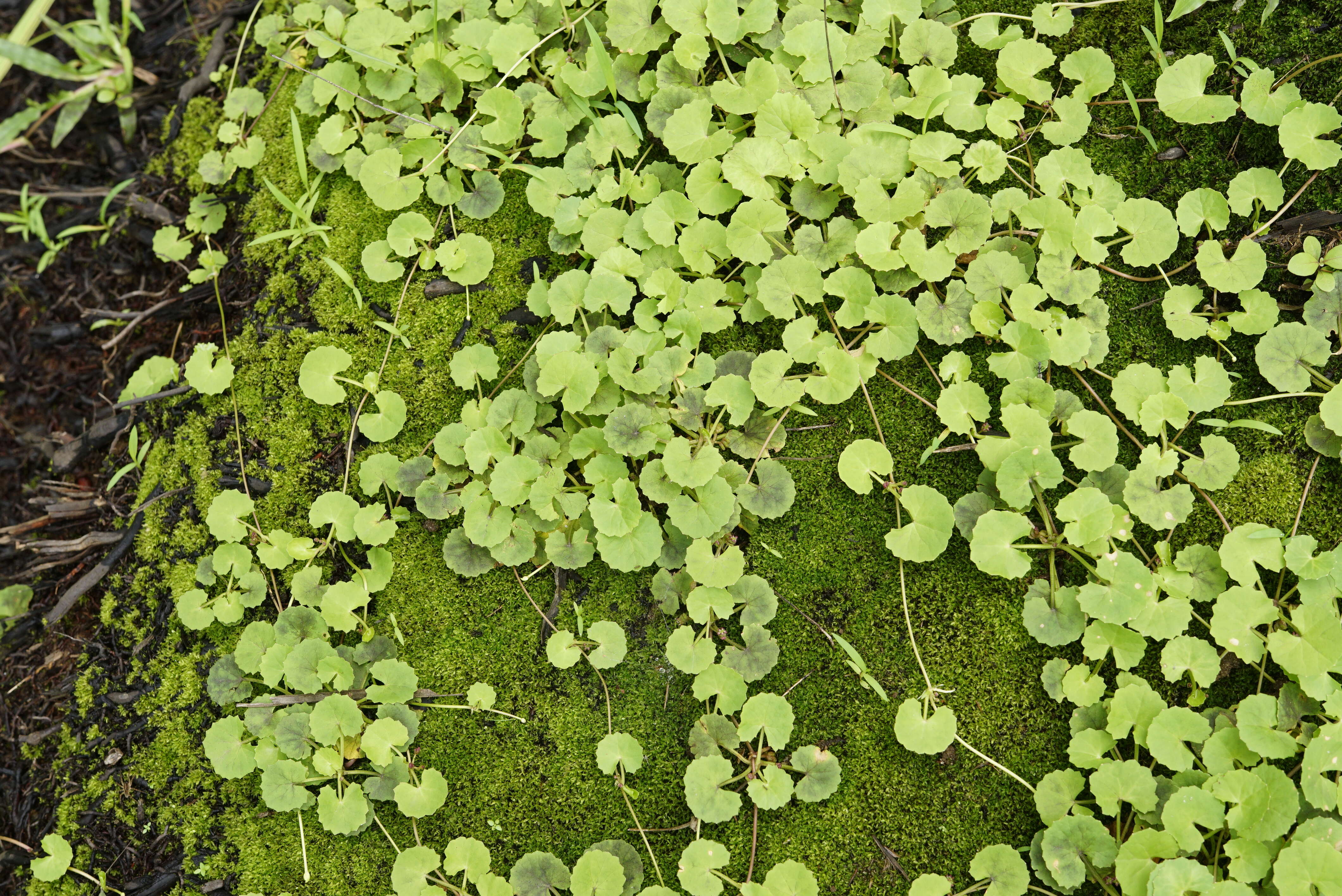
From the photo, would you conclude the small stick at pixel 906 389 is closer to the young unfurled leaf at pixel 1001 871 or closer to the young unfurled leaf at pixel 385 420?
the young unfurled leaf at pixel 1001 871

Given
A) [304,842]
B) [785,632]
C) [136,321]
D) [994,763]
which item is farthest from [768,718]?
[136,321]

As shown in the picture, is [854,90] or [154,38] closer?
[854,90]

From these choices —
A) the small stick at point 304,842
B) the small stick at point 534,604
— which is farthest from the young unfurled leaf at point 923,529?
the small stick at point 304,842

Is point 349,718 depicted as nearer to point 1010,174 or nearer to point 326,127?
point 326,127

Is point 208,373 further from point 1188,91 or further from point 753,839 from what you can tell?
point 1188,91

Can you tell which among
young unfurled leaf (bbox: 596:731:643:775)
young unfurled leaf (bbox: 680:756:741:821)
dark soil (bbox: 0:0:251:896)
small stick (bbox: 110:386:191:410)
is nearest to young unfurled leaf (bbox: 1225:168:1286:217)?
young unfurled leaf (bbox: 680:756:741:821)

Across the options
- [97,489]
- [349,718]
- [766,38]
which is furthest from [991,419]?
[97,489]
